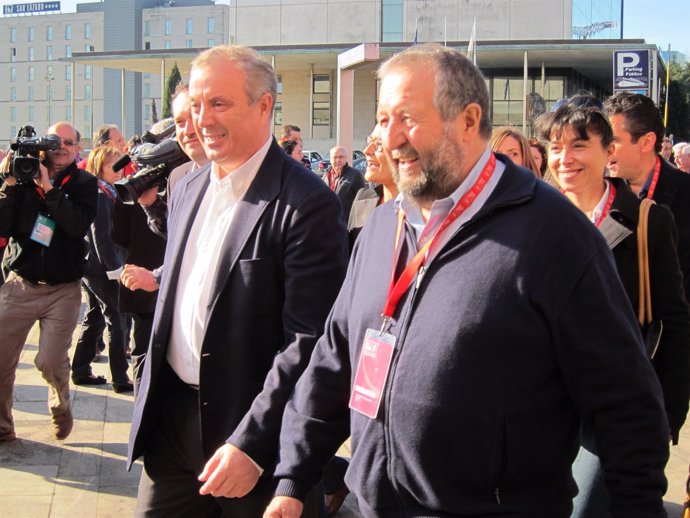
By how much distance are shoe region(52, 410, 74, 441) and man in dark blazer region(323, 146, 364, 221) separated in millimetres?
5450

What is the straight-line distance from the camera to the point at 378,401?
2.17m

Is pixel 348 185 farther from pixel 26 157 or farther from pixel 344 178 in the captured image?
pixel 26 157

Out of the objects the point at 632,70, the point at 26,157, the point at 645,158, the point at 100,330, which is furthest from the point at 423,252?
the point at 632,70

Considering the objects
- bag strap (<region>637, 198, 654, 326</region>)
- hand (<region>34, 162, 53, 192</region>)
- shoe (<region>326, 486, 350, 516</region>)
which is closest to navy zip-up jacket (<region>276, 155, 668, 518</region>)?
bag strap (<region>637, 198, 654, 326</region>)

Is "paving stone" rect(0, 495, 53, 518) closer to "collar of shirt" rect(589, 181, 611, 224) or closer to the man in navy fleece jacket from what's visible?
the man in navy fleece jacket

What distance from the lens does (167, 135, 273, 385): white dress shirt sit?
2943 mm

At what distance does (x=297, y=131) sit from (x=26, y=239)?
6773mm

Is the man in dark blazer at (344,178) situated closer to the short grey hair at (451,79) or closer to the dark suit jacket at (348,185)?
the dark suit jacket at (348,185)

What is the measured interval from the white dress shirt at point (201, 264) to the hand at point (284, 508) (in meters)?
0.70

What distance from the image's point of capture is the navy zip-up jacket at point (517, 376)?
199 centimetres

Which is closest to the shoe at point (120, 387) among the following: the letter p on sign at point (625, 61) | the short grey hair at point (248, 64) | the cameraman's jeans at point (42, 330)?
the cameraman's jeans at point (42, 330)

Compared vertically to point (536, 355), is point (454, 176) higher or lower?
higher

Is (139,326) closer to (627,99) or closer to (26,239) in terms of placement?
(26,239)

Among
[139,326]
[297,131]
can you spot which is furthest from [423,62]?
[297,131]
